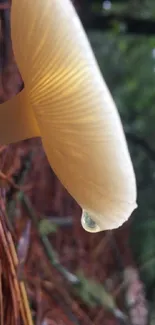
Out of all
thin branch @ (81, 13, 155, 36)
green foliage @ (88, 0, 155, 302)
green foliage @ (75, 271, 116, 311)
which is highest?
thin branch @ (81, 13, 155, 36)

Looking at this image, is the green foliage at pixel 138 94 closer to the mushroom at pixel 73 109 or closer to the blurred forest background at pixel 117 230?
the blurred forest background at pixel 117 230

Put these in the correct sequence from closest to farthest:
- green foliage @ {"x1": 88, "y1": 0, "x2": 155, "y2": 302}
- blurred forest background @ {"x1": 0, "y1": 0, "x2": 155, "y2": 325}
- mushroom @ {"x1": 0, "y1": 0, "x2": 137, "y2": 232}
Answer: mushroom @ {"x1": 0, "y1": 0, "x2": 137, "y2": 232} → blurred forest background @ {"x1": 0, "y1": 0, "x2": 155, "y2": 325} → green foliage @ {"x1": 88, "y1": 0, "x2": 155, "y2": 302}

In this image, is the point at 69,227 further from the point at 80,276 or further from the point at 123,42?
the point at 123,42

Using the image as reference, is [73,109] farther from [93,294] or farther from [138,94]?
[138,94]

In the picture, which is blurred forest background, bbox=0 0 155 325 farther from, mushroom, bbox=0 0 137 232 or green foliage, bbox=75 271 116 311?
mushroom, bbox=0 0 137 232

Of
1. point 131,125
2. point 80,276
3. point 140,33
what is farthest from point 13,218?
point 140,33

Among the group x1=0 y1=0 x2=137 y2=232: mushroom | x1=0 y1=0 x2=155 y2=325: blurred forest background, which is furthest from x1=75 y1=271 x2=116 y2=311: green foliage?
x1=0 y1=0 x2=137 y2=232: mushroom

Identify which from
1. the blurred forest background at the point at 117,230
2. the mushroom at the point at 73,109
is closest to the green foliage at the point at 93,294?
the blurred forest background at the point at 117,230
